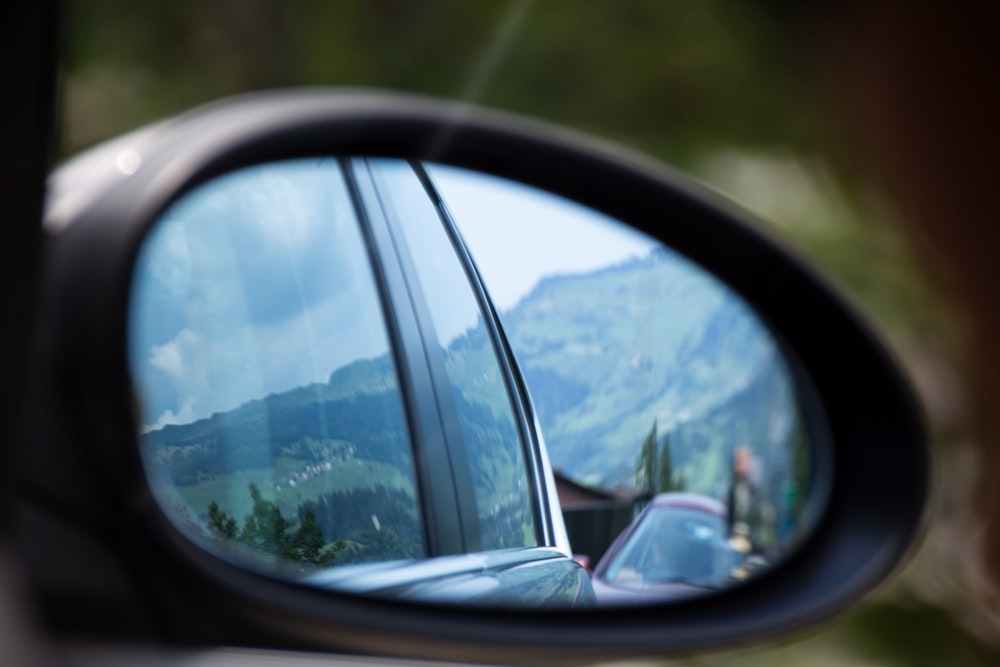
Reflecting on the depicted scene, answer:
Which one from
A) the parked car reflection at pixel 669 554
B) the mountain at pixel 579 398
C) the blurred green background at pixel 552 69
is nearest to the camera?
the mountain at pixel 579 398

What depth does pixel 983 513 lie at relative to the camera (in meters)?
1.40

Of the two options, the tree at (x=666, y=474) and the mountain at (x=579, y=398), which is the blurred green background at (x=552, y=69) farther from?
the tree at (x=666, y=474)

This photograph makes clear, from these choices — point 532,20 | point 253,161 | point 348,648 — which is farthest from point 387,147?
point 532,20

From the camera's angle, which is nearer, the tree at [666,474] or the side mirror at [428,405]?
the side mirror at [428,405]

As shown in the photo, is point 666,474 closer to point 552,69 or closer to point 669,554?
point 669,554

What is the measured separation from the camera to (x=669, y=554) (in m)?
1.58

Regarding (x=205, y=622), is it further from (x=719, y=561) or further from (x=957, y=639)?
(x=957, y=639)

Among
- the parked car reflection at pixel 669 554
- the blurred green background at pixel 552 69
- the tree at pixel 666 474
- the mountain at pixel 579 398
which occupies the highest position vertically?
the blurred green background at pixel 552 69

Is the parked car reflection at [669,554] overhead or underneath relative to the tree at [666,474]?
underneath

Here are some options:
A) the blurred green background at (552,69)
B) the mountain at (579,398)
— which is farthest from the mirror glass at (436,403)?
the blurred green background at (552,69)

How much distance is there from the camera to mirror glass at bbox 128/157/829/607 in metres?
1.36

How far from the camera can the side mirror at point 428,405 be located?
1224mm

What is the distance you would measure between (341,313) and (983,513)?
3.19 feet

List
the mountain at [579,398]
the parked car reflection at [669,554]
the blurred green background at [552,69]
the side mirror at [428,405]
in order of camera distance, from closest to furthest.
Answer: the side mirror at [428,405], the mountain at [579,398], the parked car reflection at [669,554], the blurred green background at [552,69]
